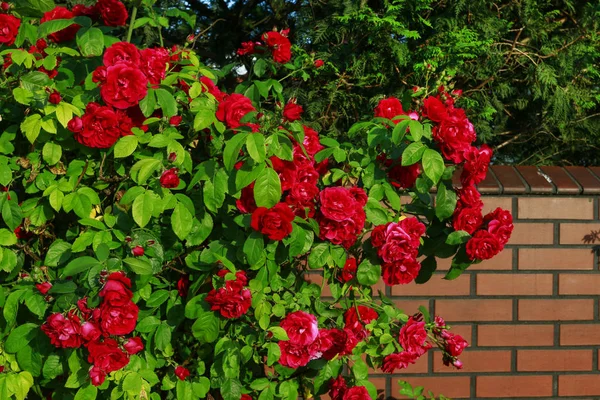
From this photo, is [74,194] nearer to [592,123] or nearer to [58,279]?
[58,279]

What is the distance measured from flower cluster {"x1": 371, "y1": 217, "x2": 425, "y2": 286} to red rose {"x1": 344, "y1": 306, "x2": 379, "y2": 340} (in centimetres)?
18

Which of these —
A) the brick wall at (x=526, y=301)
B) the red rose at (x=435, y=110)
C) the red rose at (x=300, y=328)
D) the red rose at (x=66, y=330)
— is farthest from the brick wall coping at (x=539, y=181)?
the red rose at (x=66, y=330)

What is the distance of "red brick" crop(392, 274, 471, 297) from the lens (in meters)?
2.71

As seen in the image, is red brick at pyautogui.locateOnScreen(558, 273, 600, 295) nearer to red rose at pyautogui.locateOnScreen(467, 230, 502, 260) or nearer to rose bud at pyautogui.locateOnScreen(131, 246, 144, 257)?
red rose at pyautogui.locateOnScreen(467, 230, 502, 260)

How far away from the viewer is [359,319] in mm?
1929

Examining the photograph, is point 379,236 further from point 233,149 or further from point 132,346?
point 132,346

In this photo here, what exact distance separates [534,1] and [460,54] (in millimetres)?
717

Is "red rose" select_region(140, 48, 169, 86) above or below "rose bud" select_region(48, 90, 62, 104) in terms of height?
above

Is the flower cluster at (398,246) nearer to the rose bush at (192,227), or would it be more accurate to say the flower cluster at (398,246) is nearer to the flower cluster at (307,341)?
the rose bush at (192,227)

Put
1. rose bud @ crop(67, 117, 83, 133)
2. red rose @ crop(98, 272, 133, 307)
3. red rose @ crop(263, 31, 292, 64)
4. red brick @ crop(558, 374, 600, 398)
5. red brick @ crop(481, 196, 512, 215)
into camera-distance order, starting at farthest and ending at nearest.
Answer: red brick @ crop(558, 374, 600, 398) < red brick @ crop(481, 196, 512, 215) < red rose @ crop(263, 31, 292, 64) < rose bud @ crop(67, 117, 83, 133) < red rose @ crop(98, 272, 133, 307)

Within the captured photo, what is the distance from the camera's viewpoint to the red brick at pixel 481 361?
2.74 metres

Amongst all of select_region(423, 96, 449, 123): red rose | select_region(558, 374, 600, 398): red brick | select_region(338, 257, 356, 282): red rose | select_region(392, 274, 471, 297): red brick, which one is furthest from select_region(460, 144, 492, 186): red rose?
select_region(558, 374, 600, 398): red brick

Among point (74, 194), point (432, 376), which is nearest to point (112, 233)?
point (74, 194)

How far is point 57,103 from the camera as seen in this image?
174 centimetres
